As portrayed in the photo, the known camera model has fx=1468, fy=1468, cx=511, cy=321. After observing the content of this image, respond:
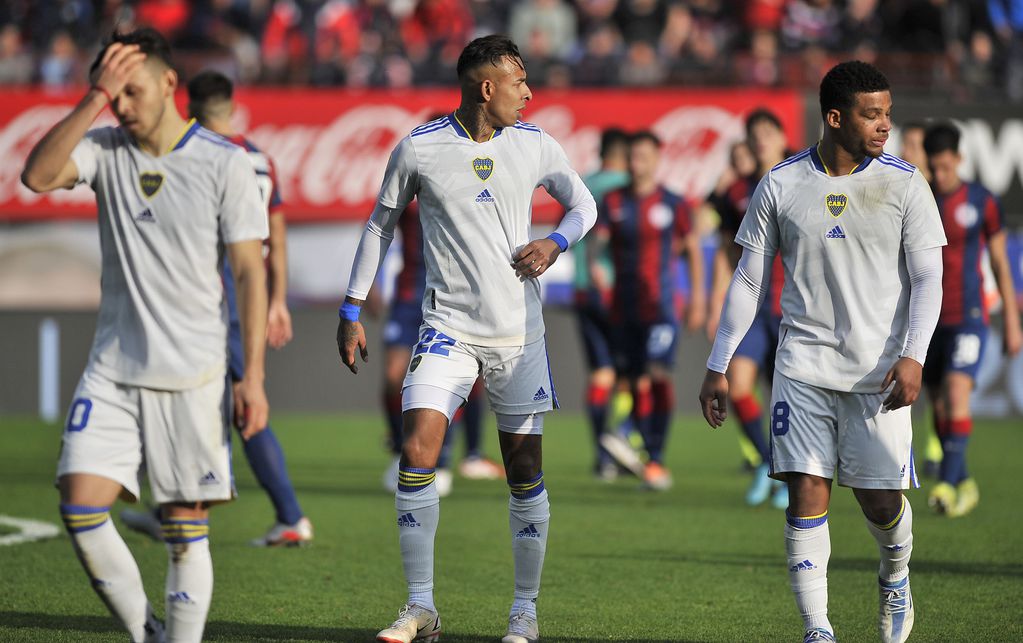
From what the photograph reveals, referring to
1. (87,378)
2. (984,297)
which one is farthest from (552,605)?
(984,297)

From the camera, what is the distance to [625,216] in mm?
11234

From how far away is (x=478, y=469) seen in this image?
11.7 metres

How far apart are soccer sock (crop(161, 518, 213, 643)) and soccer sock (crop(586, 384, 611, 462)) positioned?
23.0 ft

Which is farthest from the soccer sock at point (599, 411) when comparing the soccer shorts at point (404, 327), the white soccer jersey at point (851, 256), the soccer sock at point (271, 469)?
the white soccer jersey at point (851, 256)

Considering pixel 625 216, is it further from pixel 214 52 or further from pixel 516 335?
pixel 214 52

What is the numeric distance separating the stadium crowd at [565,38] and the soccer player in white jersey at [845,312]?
12523 mm

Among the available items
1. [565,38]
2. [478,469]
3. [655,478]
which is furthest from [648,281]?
[565,38]

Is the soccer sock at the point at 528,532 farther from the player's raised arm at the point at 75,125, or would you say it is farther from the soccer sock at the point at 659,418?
the soccer sock at the point at 659,418

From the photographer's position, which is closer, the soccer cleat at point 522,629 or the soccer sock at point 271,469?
the soccer cleat at point 522,629

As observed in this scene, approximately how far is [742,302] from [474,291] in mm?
1084

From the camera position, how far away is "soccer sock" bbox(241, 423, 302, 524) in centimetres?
766

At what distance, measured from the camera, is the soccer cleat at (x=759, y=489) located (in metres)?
10.1

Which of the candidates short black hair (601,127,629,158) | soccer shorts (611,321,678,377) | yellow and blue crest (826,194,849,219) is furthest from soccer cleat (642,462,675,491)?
yellow and blue crest (826,194,849,219)

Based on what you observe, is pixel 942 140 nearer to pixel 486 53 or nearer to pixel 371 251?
pixel 486 53
